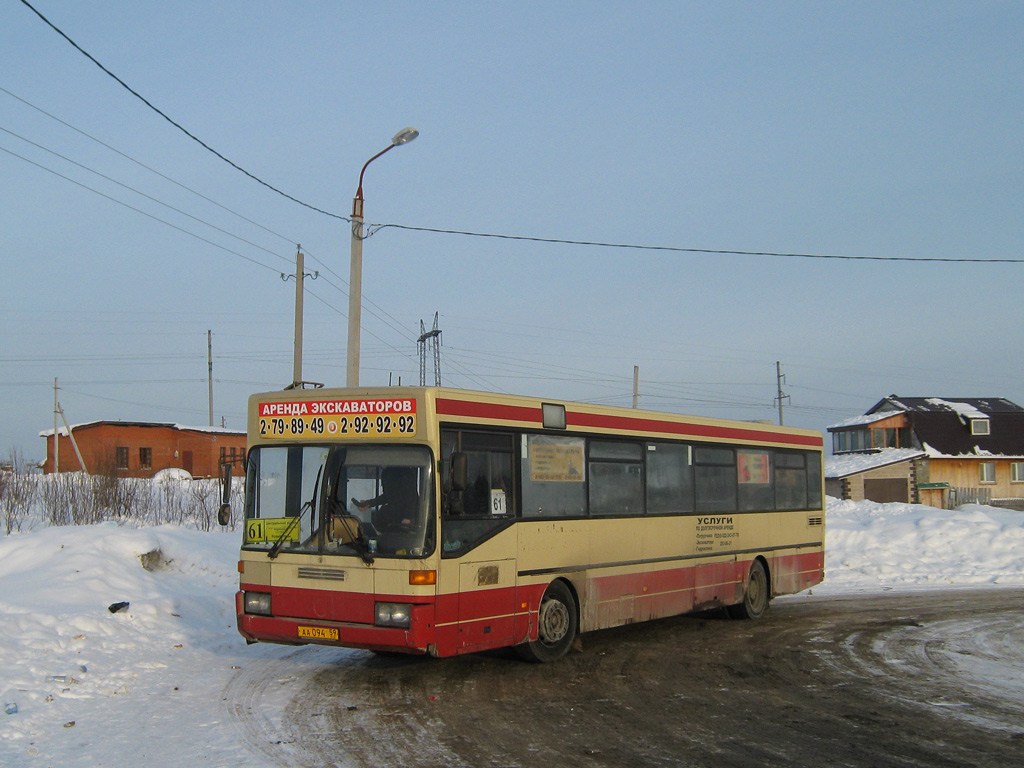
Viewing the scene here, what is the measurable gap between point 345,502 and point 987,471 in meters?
61.0

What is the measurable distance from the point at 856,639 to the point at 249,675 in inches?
305

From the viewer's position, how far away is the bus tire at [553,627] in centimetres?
1041

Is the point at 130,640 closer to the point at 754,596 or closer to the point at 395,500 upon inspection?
the point at 395,500

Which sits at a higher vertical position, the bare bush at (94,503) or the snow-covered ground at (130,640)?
the bare bush at (94,503)

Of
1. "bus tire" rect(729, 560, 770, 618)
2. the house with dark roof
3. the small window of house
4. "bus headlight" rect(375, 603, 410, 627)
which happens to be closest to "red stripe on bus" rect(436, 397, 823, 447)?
"bus headlight" rect(375, 603, 410, 627)

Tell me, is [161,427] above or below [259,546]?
above

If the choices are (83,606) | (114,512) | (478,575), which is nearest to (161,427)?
(114,512)

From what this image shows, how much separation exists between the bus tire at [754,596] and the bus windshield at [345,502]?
720 cm

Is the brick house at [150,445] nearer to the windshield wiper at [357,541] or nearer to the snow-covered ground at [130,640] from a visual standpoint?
the snow-covered ground at [130,640]

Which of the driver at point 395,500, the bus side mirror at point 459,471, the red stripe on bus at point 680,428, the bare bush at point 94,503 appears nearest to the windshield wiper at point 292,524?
the driver at point 395,500

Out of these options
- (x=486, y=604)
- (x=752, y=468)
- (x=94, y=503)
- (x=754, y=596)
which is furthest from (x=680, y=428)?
(x=94, y=503)

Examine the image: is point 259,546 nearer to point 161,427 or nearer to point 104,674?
point 104,674

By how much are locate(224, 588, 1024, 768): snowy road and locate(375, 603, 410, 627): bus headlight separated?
2.30 feet

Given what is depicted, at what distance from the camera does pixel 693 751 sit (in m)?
7.00
